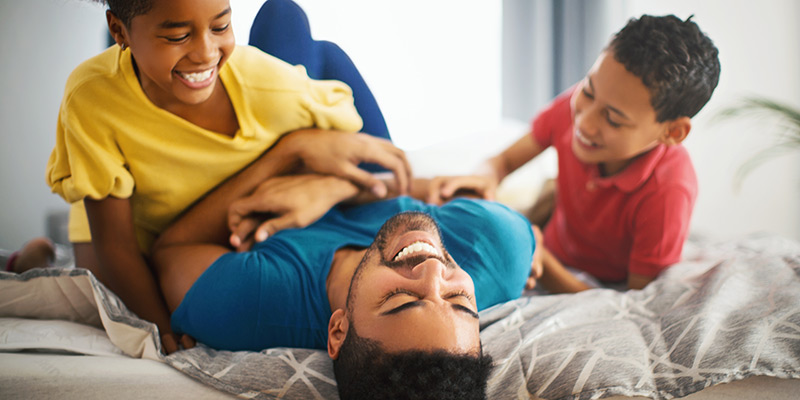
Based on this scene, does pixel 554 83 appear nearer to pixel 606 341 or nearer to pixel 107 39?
pixel 606 341

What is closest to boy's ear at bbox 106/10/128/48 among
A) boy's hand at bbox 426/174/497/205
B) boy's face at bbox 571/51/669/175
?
boy's hand at bbox 426/174/497/205

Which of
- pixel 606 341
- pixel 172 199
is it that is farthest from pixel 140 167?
pixel 606 341

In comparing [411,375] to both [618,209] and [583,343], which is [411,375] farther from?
[618,209]

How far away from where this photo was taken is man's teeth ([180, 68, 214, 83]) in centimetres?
65

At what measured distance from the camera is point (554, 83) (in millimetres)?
1863

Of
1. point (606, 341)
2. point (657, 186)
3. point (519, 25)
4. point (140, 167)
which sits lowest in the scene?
point (606, 341)

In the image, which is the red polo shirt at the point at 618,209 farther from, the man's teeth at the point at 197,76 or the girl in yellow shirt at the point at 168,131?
the man's teeth at the point at 197,76

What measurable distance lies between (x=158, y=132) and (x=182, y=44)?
6.3 inches

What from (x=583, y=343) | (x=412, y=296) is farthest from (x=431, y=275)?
(x=583, y=343)

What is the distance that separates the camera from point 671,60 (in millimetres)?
830

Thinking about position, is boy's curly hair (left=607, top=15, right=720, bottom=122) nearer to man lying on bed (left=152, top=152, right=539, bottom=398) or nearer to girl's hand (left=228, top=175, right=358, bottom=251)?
man lying on bed (left=152, top=152, right=539, bottom=398)

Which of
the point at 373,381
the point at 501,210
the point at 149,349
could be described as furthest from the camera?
the point at 501,210

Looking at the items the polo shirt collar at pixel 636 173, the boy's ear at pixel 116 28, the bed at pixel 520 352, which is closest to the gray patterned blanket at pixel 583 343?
the bed at pixel 520 352

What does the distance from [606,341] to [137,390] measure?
0.59 meters
